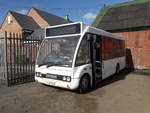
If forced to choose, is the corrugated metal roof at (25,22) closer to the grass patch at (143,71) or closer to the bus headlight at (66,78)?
the grass patch at (143,71)

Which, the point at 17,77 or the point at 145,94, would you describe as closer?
the point at 145,94

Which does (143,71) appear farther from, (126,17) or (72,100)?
(72,100)

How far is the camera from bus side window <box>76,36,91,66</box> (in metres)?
4.98

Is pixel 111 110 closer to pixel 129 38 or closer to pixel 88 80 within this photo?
pixel 88 80

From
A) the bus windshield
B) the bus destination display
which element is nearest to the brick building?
the bus destination display

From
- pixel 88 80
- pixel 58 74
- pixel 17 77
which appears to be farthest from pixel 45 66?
pixel 17 77

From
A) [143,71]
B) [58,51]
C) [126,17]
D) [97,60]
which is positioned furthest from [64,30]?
[126,17]

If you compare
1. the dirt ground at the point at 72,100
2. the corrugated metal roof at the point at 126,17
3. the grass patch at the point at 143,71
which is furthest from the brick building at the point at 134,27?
the dirt ground at the point at 72,100

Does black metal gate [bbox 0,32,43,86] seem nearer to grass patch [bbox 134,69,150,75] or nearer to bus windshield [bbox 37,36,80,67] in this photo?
bus windshield [bbox 37,36,80,67]

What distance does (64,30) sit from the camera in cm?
552

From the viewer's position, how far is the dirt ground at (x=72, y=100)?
4.05m

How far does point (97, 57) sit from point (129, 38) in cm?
658

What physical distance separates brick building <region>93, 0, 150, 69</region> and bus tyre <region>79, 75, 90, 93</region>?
744 cm

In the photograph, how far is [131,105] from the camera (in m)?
4.39
